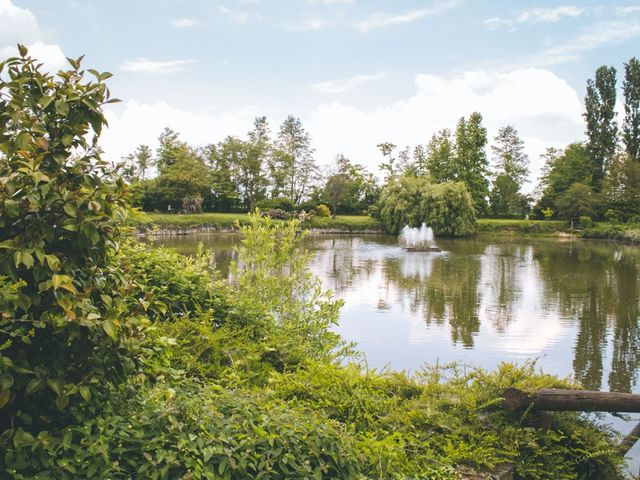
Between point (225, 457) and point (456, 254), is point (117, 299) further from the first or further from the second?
point (456, 254)

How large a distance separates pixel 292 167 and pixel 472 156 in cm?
2024

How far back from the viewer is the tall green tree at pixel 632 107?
159ft

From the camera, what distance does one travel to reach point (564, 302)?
15.1 m

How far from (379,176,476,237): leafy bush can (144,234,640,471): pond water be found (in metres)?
18.1

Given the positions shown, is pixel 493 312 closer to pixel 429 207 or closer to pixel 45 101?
pixel 45 101

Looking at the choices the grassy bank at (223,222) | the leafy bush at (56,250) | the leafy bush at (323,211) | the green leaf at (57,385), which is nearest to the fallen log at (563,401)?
the leafy bush at (56,250)

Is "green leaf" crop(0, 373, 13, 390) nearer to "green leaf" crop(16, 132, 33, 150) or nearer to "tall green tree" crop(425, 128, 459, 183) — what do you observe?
"green leaf" crop(16, 132, 33, 150)

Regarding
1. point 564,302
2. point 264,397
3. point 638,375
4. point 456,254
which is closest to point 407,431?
point 264,397

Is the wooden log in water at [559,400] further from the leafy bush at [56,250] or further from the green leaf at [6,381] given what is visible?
the green leaf at [6,381]

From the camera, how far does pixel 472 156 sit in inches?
2110

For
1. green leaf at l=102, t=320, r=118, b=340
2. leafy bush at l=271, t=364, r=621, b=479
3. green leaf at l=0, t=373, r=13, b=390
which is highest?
green leaf at l=102, t=320, r=118, b=340

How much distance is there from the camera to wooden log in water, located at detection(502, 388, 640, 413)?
3.58 m

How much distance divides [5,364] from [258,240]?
4.88m

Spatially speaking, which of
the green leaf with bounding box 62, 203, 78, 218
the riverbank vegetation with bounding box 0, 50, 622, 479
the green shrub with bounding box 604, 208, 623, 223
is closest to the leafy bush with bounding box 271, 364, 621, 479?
the riverbank vegetation with bounding box 0, 50, 622, 479
